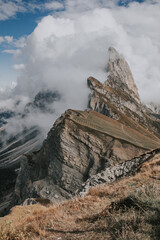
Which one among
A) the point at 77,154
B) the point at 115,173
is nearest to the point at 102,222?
the point at 115,173

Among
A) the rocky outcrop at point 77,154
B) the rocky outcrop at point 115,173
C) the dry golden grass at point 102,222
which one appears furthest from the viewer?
the rocky outcrop at point 77,154

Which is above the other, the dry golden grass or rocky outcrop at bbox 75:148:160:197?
the dry golden grass

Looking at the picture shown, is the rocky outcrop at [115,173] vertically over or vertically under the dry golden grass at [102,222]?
under

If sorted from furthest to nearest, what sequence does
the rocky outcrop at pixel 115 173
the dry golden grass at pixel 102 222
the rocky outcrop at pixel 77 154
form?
the rocky outcrop at pixel 77 154 < the rocky outcrop at pixel 115 173 < the dry golden grass at pixel 102 222

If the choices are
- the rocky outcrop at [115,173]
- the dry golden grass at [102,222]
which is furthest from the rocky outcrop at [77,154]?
the dry golden grass at [102,222]

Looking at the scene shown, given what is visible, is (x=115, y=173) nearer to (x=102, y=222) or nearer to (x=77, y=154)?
(x=102, y=222)

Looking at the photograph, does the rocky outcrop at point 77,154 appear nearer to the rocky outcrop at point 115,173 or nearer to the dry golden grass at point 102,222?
the rocky outcrop at point 115,173

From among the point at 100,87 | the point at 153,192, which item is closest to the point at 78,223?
the point at 153,192

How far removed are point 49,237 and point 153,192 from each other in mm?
3475

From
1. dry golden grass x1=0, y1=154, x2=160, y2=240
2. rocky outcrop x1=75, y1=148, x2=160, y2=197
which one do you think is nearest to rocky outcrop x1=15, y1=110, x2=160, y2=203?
rocky outcrop x1=75, y1=148, x2=160, y2=197

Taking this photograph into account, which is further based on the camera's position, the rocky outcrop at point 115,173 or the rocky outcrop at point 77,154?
the rocky outcrop at point 77,154

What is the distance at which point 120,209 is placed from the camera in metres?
5.92

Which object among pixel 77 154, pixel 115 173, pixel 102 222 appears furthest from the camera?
pixel 77 154

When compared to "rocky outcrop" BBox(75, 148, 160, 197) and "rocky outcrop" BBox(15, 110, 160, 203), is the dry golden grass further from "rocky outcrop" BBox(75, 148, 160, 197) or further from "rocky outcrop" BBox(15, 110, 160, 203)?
"rocky outcrop" BBox(15, 110, 160, 203)
